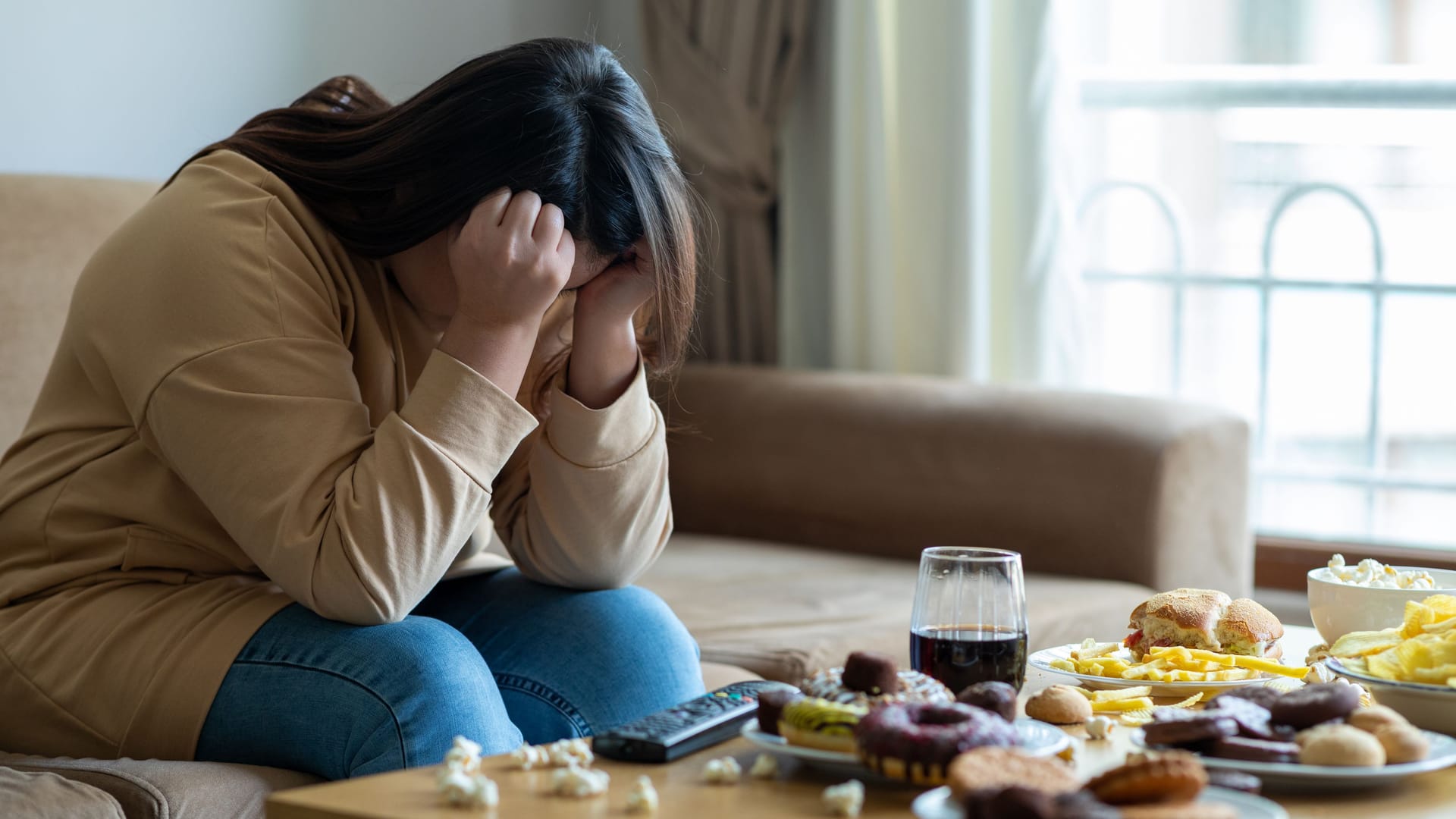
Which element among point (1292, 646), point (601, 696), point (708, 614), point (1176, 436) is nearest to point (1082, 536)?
point (1176, 436)

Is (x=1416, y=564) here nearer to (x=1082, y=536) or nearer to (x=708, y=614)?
(x=1082, y=536)

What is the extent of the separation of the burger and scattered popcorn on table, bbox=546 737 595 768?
1.51ft

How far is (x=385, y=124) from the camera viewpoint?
46.9 inches

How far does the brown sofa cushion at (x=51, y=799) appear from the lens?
97 centimetres

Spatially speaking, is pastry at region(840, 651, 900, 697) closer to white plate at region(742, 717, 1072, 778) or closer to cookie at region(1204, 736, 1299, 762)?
white plate at region(742, 717, 1072, 778)

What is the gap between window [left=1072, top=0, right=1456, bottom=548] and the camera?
95.7 inches

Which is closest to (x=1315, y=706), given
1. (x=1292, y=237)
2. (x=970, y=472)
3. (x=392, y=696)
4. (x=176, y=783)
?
(x=392, y=696)

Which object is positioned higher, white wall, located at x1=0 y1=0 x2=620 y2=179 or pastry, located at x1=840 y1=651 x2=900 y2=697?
white wall, located at x1=0 y1=0 x2=620 y2=179

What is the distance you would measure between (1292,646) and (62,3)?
5.77 feet

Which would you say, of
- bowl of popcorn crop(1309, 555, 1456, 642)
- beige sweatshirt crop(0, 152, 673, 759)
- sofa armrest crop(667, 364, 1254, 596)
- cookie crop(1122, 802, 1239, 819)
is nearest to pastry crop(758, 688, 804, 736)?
cookie crop(1122, 802, 1239, 819)

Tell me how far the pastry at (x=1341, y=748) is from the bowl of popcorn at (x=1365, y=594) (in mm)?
321

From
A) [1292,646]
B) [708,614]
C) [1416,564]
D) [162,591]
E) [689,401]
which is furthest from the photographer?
[689,401]

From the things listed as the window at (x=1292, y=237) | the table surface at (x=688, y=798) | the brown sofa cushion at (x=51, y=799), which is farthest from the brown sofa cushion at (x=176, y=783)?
the window at (x=1292, y=237)

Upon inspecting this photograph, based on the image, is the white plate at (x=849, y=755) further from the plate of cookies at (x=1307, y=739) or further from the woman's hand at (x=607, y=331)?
the woman's hand at (x=607, y=331)
